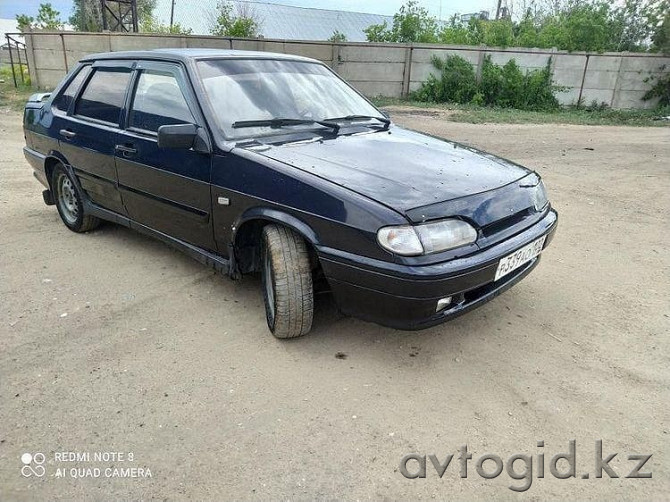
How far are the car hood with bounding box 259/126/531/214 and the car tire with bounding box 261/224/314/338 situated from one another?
415 millimetres

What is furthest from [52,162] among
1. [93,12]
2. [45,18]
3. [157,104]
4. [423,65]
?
[93,12]

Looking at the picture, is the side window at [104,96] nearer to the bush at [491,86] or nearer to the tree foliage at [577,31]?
the bush at [491,86]

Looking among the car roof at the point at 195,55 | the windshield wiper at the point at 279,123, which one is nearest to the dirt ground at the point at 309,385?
the windshield wiper at the point at 279,123

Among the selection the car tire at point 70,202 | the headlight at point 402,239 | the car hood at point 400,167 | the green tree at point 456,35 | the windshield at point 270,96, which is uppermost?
the green tree at point 456,35

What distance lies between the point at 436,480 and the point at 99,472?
1411 mm

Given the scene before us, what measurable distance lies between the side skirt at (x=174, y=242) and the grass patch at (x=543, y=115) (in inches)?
422

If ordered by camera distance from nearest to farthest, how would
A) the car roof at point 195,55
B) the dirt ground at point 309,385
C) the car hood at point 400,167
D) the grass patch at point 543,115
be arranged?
the dirt ground at point 309,385 → the car hood at point 400,167 → the car roof at point 195,55 → the grass patch at point 543,115

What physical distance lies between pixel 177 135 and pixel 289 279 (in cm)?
112

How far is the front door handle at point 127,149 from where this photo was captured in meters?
3.70

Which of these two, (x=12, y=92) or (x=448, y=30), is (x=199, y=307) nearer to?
(x=12, y=92)

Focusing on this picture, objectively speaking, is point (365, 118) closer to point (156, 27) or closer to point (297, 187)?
point (297, 187)

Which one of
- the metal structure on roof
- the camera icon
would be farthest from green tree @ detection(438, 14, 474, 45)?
the camera icon

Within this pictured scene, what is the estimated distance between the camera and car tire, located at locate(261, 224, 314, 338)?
2871 millimetres

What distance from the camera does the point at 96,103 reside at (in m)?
4.19
